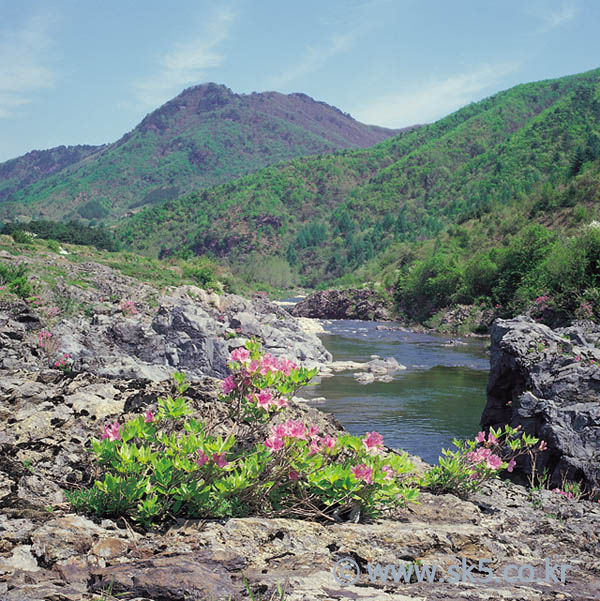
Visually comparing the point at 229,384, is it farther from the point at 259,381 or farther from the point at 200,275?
the point at 200,275

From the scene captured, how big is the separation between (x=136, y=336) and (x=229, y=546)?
14270 millimetres

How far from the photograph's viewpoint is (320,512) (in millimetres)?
4332

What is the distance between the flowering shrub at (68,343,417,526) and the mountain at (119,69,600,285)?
79.7m

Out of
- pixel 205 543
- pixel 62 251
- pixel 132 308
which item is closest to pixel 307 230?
pixel 62 251

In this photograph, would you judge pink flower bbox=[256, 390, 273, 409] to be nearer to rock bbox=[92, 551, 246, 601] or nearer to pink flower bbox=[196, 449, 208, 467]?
pink flower bbox=[196, 449, 208, 467]

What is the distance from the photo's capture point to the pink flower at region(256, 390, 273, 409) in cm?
435

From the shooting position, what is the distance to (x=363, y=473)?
4.24 m

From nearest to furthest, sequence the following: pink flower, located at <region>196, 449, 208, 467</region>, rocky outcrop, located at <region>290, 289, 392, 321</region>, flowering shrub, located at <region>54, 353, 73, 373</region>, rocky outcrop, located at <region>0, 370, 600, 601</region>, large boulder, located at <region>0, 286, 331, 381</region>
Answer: rocky outcrop, located at <region>0, 370, 600, 601</region>
pink flower, located at <region>196, 449, 208, 467</region>
flowering shrub, located at <region>54, 353, 73, 373</region>
large boulder, located at <region>0, 286, 331, 381</region>
rocky outcrop, located at <region>290, 289, 392, 321</region>

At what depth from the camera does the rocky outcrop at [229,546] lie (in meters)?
3.12

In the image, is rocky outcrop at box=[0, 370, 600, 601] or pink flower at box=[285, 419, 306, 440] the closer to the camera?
rocky outcrop at box=[0, 370, 600, 601]

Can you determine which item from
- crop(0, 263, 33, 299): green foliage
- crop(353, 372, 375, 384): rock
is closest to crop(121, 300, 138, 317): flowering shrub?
crop(0, 263, 33, 299): green foliage

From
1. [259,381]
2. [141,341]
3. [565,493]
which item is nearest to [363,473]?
[259,381]

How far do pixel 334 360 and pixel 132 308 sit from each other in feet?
31.6

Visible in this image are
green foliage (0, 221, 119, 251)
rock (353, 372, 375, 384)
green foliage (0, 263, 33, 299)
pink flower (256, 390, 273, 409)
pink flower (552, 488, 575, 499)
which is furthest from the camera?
green foliage (0, 221, 119, 251)
